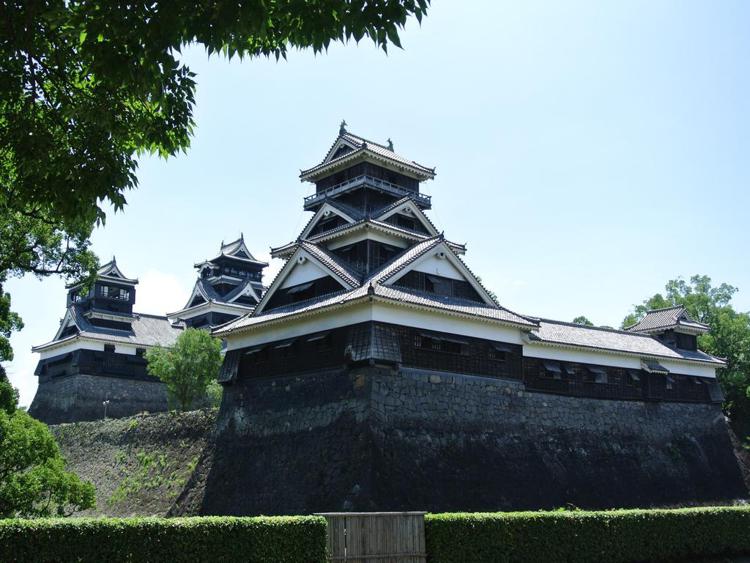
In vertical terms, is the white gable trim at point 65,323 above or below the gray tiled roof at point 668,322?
above

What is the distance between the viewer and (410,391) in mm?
26188

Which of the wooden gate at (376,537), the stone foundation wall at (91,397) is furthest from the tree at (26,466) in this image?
the stone foundation wall at (91,397)

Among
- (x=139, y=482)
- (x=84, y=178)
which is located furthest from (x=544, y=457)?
(x=84, y=178)

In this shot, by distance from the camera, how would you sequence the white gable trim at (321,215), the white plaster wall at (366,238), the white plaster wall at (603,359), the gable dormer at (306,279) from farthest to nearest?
the white gable trim at (321,215) → the white plaster wall at (603,359) → the white plaster wall at (366,238) → the gable dormer at (306,279)

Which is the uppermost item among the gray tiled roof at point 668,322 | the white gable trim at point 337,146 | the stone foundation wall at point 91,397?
the white gable trim at point 337,146

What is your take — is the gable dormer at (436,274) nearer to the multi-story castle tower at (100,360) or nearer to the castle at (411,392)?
the castle at (411,392)

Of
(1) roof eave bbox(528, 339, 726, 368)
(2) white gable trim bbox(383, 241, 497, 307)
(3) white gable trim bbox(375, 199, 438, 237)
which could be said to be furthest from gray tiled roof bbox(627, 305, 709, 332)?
(3) white gable trim bbox(375, 199, 438, 237)

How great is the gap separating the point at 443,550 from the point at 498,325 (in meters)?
13.3

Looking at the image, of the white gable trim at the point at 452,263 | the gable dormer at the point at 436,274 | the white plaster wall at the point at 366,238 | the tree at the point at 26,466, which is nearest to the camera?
the tree at the point at 26,466

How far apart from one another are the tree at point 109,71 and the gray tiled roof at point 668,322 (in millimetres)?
34835

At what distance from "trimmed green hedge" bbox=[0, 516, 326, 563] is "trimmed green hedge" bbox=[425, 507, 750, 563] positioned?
3399mm

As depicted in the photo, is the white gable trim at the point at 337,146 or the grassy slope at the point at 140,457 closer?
the grassy slope at the point at 140,457

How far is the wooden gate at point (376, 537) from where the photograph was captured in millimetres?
Result: 16297

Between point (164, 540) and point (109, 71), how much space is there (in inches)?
365
